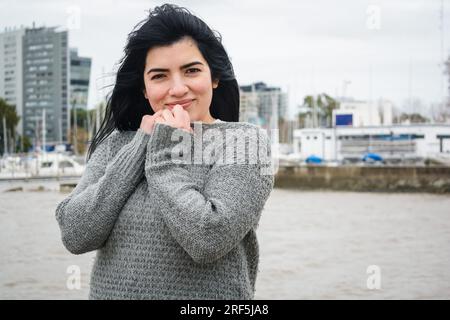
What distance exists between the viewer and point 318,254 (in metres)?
13.5

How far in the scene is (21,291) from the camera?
9680mm

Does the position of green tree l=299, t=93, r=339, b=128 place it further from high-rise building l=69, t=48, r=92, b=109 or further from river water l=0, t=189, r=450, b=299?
river water l=0, t=189, r=450, b=299

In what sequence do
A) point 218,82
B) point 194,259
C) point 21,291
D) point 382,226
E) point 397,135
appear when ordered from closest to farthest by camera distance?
point 194,259 → point 218,82 → point 21,291 → point 382,226 → point 397,135

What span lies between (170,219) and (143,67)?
1.50 ft

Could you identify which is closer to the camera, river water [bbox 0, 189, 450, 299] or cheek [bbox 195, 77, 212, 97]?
cheek [bbox 195, 77, 212, 97]

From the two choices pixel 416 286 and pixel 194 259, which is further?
pixel 416 286

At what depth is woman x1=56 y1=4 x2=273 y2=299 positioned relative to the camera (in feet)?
5.00

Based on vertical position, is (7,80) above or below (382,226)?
above

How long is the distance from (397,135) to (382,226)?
2786 centimetres

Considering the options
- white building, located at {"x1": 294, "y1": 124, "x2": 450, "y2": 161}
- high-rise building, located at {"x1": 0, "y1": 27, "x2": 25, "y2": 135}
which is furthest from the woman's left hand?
high-rise building, located at {"x1": 0, "y1": 27, "x2": 25, "y2": 135}

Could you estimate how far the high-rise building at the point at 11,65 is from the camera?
204ft

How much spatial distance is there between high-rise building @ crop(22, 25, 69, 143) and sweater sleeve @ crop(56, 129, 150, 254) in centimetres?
7296
